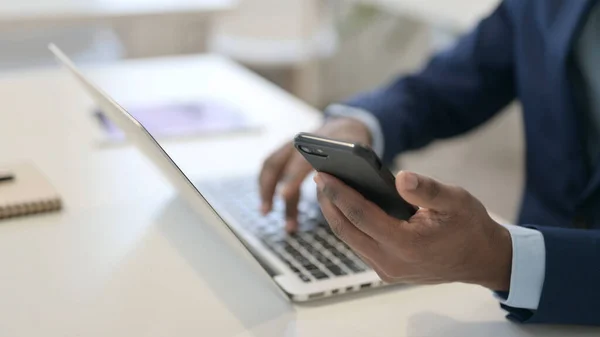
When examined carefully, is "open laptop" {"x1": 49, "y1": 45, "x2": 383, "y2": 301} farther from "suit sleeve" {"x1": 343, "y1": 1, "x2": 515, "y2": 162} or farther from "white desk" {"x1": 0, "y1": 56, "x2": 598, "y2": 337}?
"suit sleeve" {"x1": 343, "y1": 1, "x2": 515, "y2": 162}

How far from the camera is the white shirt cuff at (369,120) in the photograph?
99 cm

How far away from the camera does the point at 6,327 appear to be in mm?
617

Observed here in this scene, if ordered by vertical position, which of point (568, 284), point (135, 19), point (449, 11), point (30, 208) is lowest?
point (568, 284)

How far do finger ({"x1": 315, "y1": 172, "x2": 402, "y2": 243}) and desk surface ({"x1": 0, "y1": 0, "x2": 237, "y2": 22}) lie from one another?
1.39 metres

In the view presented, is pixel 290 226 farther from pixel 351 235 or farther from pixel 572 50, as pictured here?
pixel 572 50

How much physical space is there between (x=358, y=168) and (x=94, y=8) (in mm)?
1473

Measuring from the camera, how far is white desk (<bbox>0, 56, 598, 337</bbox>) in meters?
0.63

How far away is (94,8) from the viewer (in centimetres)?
187

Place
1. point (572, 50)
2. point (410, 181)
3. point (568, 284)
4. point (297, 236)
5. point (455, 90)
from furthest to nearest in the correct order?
point (455, 90)
point (572, 50)
point (297, 236)
point (568, 284)
point (410, 181)

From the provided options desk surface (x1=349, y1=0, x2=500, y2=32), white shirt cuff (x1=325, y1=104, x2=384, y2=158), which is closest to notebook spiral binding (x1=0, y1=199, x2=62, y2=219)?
white shirt cuff (x1=325, y1=104, x2=384, y2=158)

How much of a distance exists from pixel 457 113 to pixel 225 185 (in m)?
0.37

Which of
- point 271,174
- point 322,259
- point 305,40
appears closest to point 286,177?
point 271,174

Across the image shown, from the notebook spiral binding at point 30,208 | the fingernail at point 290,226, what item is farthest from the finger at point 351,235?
the notebook spiral binding at point 30,208

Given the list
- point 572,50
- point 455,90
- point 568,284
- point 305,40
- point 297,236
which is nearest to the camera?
point 568,284
